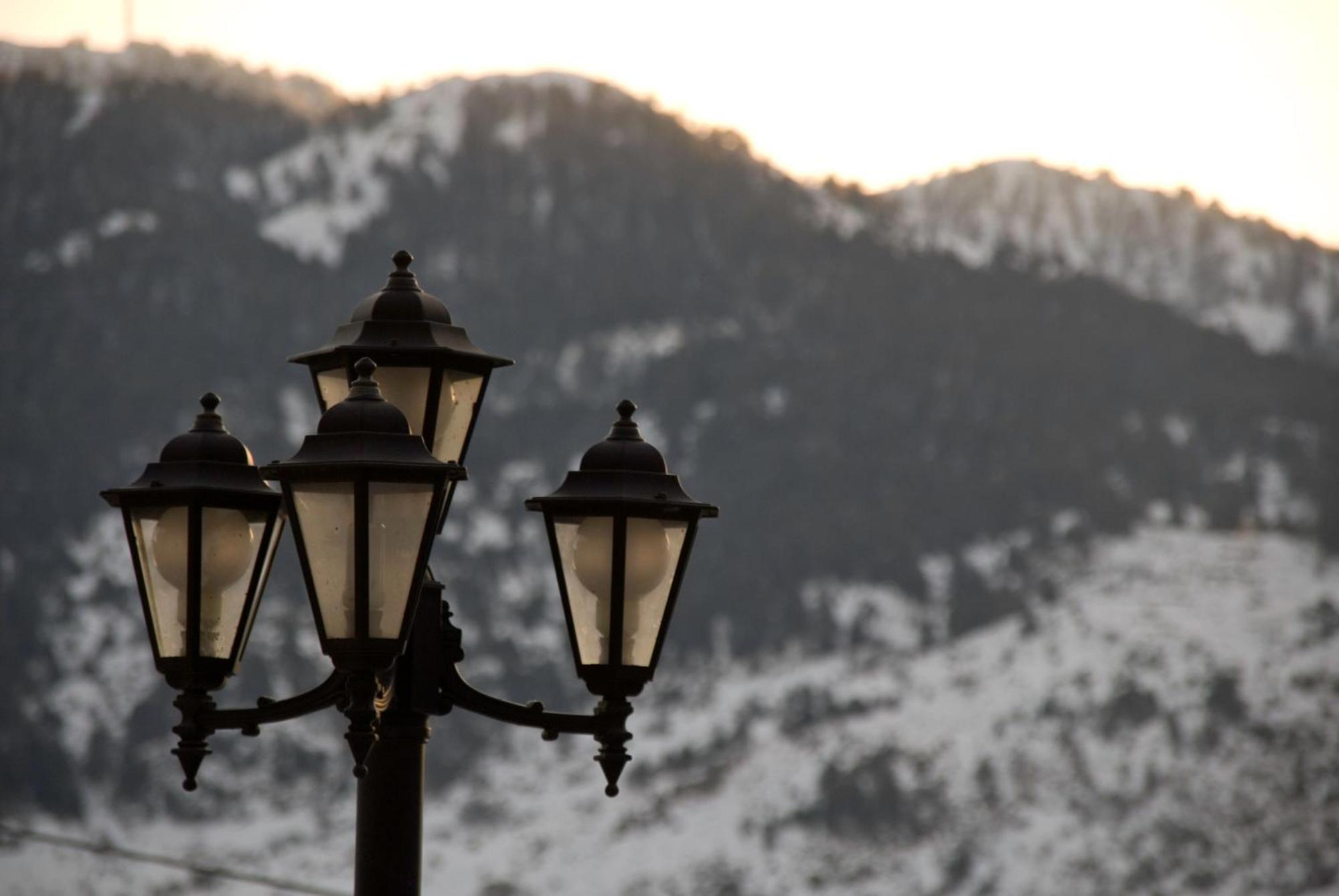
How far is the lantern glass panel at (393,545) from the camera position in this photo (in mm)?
4109

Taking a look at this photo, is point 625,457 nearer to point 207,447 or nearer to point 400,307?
point 400,307

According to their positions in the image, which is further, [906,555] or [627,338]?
[627,338]

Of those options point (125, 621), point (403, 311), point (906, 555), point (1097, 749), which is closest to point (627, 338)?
point (906, 555)

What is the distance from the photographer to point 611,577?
4.47m

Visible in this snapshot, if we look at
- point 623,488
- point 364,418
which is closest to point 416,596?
point 364,418

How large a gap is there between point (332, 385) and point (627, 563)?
947 mm

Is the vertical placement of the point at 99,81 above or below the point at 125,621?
above

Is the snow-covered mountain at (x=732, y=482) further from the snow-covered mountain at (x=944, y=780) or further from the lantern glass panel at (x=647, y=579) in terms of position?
the lantern glass panel at (x=647, y=579)

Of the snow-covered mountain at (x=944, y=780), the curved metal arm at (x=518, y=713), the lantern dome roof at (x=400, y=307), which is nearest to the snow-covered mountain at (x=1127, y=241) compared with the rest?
the snow-covered mountain at (x=944, y=780)

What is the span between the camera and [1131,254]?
111m

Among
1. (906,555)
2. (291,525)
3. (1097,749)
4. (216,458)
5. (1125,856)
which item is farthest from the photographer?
(906,555)

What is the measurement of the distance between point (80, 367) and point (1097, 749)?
42564 millimetres

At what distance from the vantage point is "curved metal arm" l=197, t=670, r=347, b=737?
4578 millimetres

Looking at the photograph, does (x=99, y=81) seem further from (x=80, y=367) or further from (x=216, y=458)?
(x=216, y=458)
